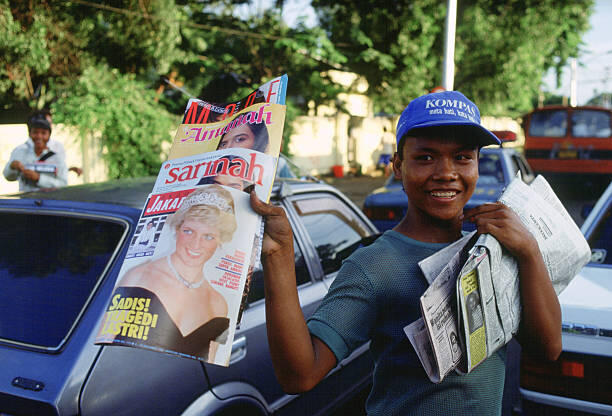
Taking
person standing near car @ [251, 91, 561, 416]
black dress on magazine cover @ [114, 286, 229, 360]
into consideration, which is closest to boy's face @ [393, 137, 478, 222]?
person standing near car @ [251, 91, 561, 416]

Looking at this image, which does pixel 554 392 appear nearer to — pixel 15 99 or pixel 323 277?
pixel 323 277

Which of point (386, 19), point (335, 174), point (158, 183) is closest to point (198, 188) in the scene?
point (158, 183)

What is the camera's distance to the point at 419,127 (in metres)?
1.46

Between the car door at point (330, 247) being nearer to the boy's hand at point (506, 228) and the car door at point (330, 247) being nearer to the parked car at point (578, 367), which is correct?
the parked car at point (578, 367)

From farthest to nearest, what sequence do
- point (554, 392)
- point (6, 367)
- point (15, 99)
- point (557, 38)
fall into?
point (557, 38)
point (15, 99)
point (554, 392)
point (6, 367)

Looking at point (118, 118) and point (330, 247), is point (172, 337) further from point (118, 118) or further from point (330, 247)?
point (118, 118)

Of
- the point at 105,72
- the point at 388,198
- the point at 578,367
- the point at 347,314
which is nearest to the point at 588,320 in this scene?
the point at 578,367

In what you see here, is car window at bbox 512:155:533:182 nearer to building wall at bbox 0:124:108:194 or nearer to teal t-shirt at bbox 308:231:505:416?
teal t-shirt at bbox 308:231:505:416

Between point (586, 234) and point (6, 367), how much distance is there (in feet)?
9.87

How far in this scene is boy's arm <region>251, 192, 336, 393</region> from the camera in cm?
117

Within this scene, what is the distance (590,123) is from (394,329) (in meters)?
16.7

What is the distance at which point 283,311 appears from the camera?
1.18 metres

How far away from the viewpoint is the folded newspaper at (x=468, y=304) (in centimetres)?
121

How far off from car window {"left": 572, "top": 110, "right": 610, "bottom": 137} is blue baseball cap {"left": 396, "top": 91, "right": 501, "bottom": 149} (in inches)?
637
